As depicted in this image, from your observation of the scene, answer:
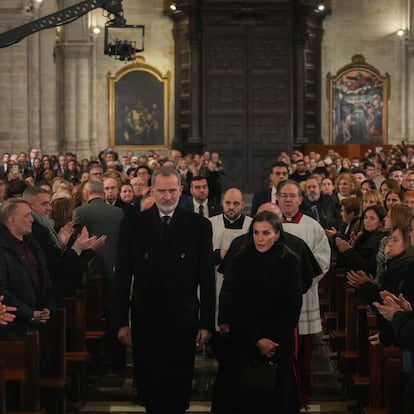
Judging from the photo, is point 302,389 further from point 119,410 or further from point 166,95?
point 166,95

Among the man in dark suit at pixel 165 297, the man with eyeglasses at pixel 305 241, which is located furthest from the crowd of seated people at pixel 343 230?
the man in dark suit at pixel 165 297

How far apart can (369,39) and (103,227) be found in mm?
26670

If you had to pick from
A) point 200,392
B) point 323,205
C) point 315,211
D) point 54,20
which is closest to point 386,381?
point 200,392

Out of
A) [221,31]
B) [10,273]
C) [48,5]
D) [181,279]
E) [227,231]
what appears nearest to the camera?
[181,279]

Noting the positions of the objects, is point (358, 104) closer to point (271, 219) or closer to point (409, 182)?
point (409, 182)

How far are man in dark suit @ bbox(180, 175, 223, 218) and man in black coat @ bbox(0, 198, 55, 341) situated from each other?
4276mm

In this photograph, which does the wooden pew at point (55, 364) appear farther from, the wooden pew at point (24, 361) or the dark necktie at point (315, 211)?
the dark necktie at point (315, 211)

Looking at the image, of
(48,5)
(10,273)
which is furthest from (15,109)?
(10,273)

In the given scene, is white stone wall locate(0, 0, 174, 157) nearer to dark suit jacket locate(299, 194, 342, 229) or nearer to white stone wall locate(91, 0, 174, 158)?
white stone wall locate(91, 0, 174, 158)

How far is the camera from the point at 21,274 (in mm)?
7938

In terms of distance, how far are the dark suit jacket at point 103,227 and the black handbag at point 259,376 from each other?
375cm

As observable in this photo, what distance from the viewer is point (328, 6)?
117 feet

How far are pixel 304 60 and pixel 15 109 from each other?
35.4ft

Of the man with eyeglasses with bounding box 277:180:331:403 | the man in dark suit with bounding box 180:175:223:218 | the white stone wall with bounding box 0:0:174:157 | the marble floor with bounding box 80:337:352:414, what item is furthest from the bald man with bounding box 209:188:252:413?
the white stone wall with bounding box 0:0:174:157
